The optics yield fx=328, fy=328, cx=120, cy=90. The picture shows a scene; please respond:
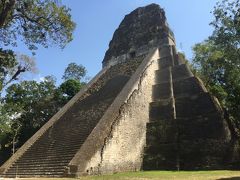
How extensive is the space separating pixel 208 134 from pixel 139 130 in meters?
2.83

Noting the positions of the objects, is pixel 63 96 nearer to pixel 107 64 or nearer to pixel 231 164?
pixel 107 64

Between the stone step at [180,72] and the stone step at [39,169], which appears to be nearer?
the stone step at [39,169]

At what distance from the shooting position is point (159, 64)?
19.6 meters

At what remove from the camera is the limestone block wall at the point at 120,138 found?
1104 centimetres

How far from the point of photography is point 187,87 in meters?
15.7

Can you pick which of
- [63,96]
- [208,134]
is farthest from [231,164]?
[63,96]

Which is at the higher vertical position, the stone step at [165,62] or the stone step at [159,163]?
the stone step at [165,62]

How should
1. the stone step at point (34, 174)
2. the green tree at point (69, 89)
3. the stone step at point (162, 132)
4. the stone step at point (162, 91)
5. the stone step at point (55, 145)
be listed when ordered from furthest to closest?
1. the green tree at point (69, 89)
2. the stone step at point (162, 91)
3. the stone step at point (162, 132)
4. the stone step at point (55, 145)
5. the stone step at point (34, 174)

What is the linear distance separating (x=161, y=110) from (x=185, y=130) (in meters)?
1.85

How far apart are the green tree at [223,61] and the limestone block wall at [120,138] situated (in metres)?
4.02

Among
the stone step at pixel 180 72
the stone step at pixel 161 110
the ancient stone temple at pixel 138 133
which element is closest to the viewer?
the ancient stone temple at pixel 138 133

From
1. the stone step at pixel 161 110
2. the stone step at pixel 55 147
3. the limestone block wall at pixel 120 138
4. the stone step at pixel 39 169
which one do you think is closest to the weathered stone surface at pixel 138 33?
the limestone block wall at pixel 120 138

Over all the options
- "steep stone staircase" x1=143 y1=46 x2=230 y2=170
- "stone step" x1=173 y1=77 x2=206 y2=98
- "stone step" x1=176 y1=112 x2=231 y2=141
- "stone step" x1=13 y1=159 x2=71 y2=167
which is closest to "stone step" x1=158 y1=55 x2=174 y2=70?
"stone step" x1=173 y1=77 x2=206 y2=98

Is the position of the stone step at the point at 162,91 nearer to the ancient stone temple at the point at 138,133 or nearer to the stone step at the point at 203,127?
the ancient stone temple at the point at 138,133
